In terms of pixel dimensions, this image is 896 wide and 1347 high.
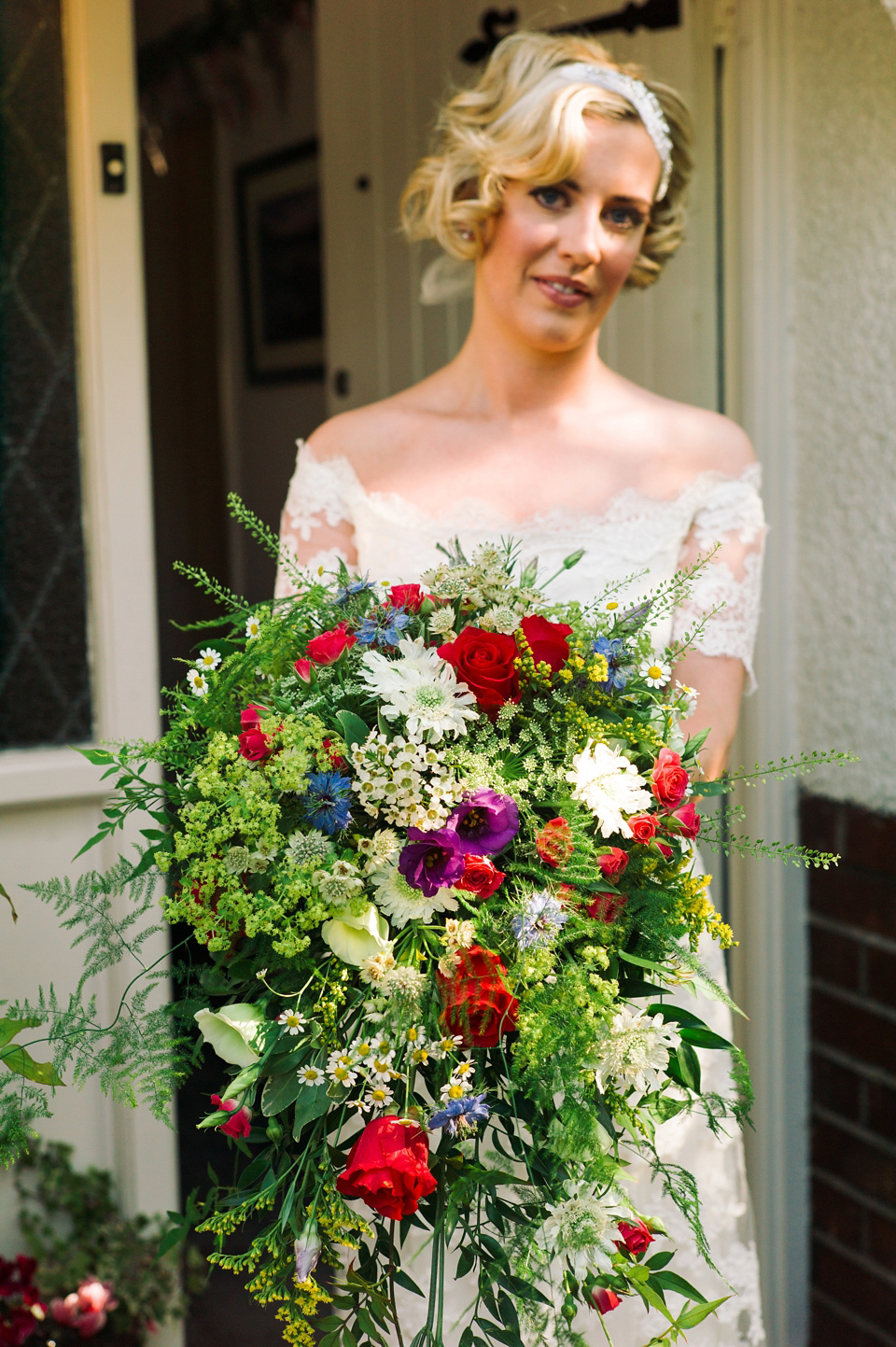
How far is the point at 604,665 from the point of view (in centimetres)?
110

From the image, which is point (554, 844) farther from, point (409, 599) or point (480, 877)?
point (409, 599)

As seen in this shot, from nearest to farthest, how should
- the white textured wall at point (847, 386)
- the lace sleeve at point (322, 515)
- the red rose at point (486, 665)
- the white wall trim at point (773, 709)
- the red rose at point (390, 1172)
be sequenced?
the red rose at point (390, 1172) < the red rose at point (486, 665) < the lace sleeve at point (322, 515) < the white textured wall at point (847, 386) < the white wall trim at point (773, 709)

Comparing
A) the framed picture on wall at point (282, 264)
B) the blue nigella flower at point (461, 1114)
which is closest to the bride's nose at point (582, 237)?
the blue nigella flower at point (461, 1114)

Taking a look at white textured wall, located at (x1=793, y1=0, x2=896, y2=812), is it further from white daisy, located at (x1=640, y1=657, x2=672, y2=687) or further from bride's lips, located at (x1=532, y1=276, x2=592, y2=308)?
white daisy, located at (x1=640, y1=657, x2=672, y2=687)

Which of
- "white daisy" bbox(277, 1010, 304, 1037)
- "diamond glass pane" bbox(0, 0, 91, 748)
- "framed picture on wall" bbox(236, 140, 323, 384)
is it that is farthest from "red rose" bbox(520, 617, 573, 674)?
"framed picture on wall" bbox(236, 140, 323, 384)

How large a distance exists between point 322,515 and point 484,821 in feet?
3.33

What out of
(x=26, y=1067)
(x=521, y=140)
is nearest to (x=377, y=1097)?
(x=26, y=1067)

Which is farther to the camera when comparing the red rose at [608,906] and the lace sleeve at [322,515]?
the lace sleeve at [322,515]

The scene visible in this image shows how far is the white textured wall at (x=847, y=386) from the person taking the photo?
218cm

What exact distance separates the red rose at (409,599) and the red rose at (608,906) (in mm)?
325

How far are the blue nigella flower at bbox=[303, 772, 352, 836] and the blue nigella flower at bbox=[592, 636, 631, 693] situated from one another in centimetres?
26

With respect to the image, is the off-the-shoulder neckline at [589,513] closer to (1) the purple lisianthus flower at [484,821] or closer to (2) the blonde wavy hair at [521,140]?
(2) the blonde wavy hair at [521,140]

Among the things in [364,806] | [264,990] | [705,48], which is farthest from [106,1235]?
[705,48]

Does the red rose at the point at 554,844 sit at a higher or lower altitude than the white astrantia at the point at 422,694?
lower
